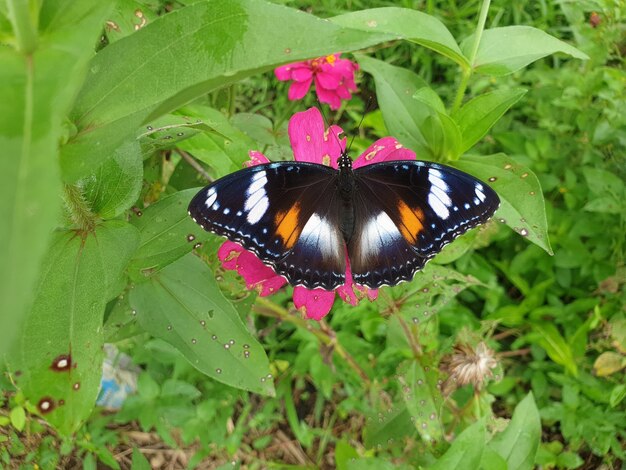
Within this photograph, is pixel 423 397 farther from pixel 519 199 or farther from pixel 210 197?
pixel 210 197

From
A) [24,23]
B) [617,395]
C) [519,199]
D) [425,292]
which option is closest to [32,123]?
[24,23]

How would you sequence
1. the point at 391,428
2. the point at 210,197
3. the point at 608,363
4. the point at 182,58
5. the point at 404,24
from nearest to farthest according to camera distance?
the point at 182,58, the point at 210,197, the point at 404,24, the point at 391,428, the point at 608,363

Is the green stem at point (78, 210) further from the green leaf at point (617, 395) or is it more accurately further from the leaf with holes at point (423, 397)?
the green leaf at point (617, 395)

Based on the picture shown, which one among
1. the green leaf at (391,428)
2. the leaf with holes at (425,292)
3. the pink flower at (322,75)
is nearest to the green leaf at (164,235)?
the leaf with holes at (425,292)

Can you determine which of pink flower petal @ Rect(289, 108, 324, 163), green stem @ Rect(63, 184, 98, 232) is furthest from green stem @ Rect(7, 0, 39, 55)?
pink flower petal @ Rect(289, 108, 324, 163)

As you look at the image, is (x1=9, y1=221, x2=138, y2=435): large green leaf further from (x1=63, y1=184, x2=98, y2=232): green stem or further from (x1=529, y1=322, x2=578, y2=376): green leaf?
(x1=529, y1=322, x2=578, y2=376): green leaf

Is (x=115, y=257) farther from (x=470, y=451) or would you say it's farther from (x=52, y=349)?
(x=470, y=451)
